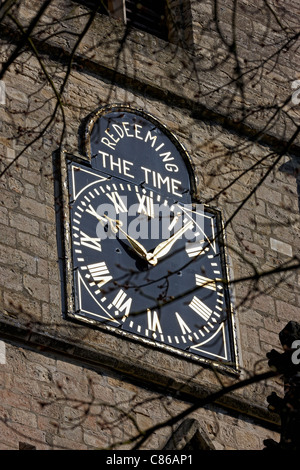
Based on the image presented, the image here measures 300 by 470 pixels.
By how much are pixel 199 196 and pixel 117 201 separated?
89cm

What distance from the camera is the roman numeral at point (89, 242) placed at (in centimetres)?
1512

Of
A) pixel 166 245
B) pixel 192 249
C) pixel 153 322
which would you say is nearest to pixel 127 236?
pixel 166 245

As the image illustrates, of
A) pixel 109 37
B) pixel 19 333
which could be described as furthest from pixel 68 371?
pixel 109 37

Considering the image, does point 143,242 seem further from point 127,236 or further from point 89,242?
point 89,242

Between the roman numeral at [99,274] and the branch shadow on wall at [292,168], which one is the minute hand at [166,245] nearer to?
the roman numeral at [99,274]

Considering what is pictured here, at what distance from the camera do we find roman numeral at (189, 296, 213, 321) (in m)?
15.4

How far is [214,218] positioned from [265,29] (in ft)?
8.64

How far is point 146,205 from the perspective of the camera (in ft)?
51.8

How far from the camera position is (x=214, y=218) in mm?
16188

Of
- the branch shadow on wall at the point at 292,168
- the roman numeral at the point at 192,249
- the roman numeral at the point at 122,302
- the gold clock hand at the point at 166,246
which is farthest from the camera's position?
the branch shadow on wall at the point at 292,168

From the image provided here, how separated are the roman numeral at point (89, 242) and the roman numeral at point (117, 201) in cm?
43

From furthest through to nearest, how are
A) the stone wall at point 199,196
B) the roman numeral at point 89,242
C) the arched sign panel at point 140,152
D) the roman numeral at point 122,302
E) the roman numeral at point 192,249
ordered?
1. the arched sign panel at point 140,152
2. the roman numeral at point 192,249
3. the roman numeral at point 89,242
4. the roman numeral at point 122,302
5. the stone wall at point 199,196

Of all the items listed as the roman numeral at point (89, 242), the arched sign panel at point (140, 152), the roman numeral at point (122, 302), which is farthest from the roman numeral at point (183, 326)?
the arched sign panel at point (140, 152)
